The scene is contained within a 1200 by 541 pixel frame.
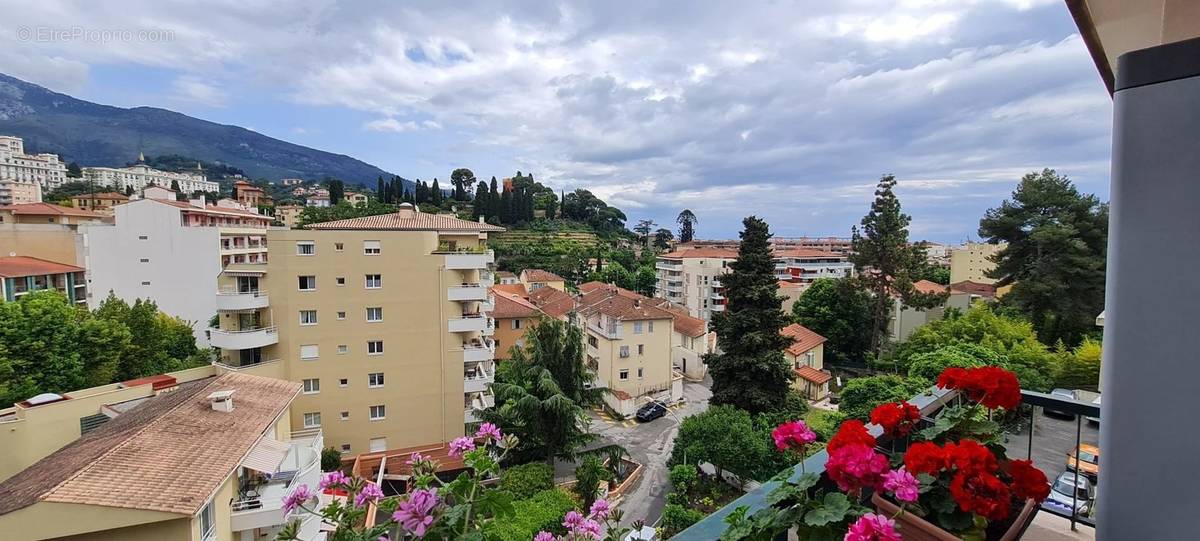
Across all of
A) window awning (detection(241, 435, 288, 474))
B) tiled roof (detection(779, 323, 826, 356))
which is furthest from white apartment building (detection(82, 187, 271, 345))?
tiled roof (detection(779, 323, 826, 356))

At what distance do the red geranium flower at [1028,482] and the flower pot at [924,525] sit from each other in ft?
0.10

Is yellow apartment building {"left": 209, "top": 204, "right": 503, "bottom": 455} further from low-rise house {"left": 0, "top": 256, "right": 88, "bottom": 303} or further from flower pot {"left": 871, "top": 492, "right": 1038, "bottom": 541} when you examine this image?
flower pot {"left": 871, "top": 492, "right": 1038, "bottom": 541}

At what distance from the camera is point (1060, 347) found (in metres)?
13.8

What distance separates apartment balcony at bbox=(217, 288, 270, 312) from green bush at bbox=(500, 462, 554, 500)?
7.27m

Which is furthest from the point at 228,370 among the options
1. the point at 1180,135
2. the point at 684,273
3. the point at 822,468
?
the point at 684,273

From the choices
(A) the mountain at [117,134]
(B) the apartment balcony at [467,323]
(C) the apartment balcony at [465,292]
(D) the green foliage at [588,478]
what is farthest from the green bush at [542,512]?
(A) the mountain at [117,134]

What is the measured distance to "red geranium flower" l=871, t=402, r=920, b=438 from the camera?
1.29 meters

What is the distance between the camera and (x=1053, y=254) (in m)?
15.9

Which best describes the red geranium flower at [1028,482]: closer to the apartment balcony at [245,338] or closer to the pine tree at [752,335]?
the pine tree at [752,335]

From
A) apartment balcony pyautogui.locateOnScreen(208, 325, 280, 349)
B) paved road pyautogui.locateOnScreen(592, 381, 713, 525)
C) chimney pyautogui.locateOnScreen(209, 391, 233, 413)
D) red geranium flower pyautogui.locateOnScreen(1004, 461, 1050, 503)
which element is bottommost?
paved road pyautogui.locateOnScreen(592, 381, 713, 525)

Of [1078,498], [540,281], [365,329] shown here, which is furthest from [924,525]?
[540,281]

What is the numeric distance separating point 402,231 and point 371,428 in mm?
5218

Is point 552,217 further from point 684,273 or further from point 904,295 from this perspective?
point 904,295

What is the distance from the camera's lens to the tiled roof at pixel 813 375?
1888 centimetres
